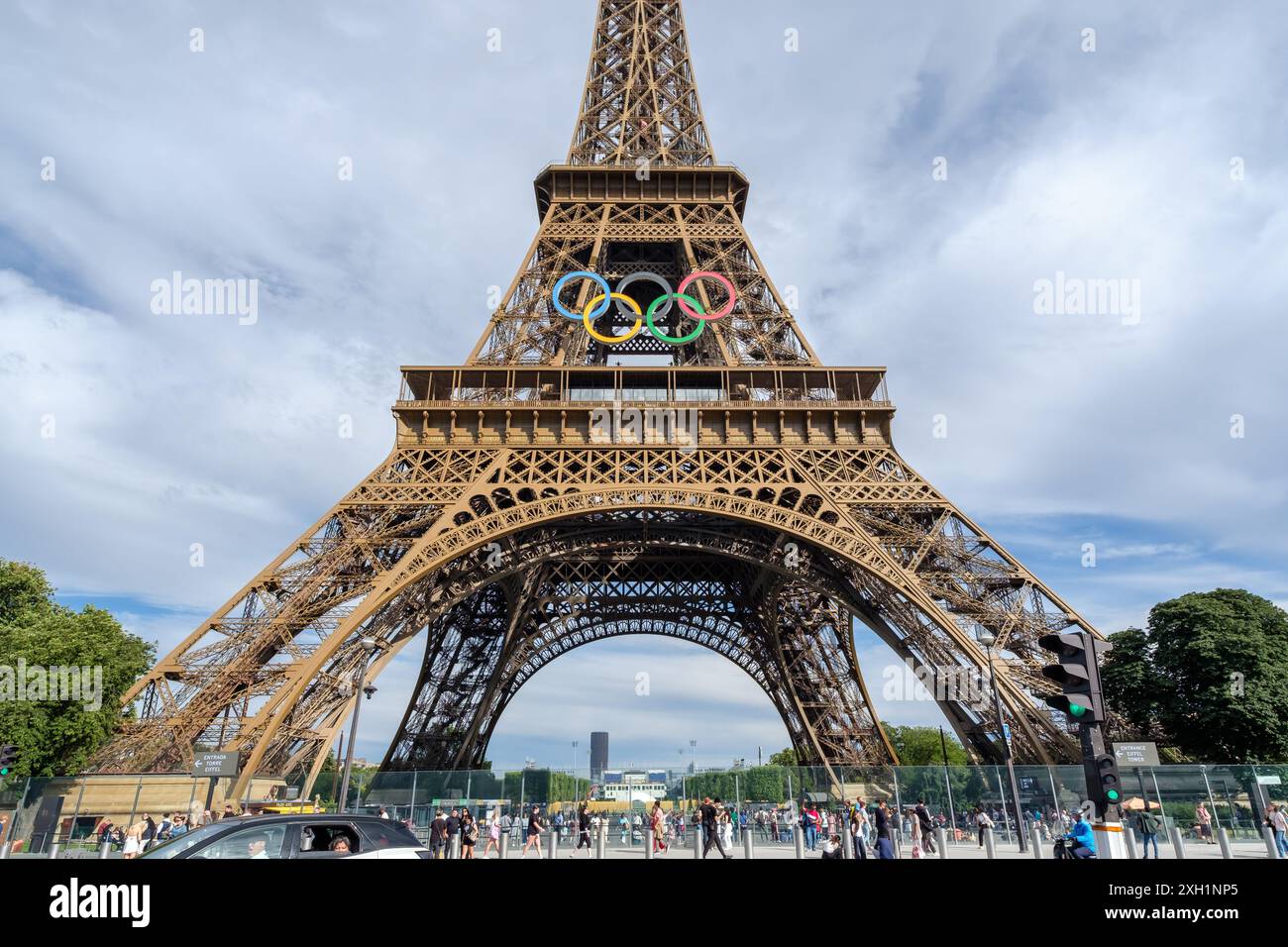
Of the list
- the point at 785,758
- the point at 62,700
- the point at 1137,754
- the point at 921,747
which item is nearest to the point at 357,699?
the point at 62,700

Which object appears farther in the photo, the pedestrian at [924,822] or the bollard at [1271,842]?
the pedestrian at [924,822]

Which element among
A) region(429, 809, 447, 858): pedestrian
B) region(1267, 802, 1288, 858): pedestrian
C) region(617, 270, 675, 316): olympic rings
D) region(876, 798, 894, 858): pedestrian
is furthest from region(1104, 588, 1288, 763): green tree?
region(617, 270, 675, 316): olympic rings

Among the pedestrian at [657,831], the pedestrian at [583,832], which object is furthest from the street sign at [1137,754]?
the pedestrian at [583,832]

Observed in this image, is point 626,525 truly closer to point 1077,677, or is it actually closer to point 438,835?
point 438,835

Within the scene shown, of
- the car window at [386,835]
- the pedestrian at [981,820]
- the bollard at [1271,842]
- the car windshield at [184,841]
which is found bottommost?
the pedestrian at [981,820]

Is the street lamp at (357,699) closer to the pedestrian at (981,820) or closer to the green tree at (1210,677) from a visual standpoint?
the pedestrian at (981,820)

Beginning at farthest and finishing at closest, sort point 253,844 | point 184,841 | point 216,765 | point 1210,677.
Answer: point 1210,677 → point 216,765 → point 253,844 → point 184,841
